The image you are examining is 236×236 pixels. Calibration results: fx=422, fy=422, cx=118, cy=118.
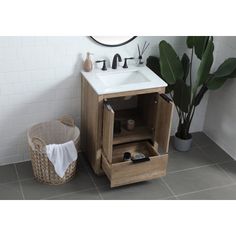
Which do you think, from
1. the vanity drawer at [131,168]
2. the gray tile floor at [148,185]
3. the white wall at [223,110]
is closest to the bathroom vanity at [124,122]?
the vanity drawer at [131,168]

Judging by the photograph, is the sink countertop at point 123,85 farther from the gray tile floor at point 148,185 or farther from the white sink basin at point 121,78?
the gray tile floor at point 148,185

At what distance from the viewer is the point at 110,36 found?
10.9ft

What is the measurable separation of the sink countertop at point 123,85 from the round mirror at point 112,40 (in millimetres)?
201

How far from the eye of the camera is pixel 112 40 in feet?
11.0

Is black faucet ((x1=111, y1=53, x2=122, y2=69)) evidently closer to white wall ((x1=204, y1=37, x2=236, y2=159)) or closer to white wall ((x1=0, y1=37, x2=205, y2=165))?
white wall ((x1=0, y1=37, x2=205, y2=165))

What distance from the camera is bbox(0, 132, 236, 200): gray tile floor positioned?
3.21 metres

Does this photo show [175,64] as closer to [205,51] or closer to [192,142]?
[205,51]

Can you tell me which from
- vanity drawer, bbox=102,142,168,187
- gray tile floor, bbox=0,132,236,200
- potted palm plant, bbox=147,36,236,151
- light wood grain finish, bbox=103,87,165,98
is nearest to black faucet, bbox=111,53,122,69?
potted palm plant, bbox=147,36,236,151

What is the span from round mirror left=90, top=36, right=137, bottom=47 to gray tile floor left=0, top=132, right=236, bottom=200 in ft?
3.34

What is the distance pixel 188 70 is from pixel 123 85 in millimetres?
773

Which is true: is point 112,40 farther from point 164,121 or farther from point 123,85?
point 164,121

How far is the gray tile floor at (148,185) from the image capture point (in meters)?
3.21

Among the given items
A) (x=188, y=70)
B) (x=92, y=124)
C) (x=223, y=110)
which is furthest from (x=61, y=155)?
(x=223, y=110)

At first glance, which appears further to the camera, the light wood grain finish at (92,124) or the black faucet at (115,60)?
the black faucet at (115,60)
